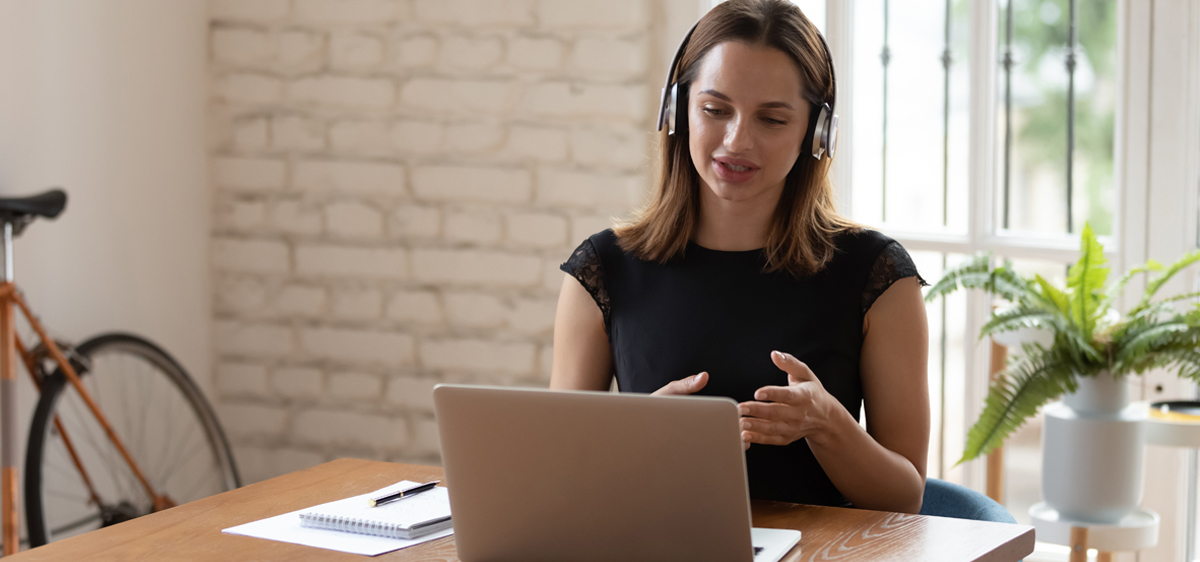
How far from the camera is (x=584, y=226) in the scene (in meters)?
2.57

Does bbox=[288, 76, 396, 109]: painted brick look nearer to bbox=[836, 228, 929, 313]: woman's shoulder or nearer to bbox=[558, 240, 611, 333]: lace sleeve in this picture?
bbox=[558, 240, 611, 333]: lace sleeve

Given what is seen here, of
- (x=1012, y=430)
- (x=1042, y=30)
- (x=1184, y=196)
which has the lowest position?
(x=1012, y=430)

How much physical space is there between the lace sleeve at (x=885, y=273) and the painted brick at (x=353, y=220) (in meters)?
1.58

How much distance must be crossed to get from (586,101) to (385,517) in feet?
5.08

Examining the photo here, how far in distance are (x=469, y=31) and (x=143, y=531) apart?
1738 millimetres

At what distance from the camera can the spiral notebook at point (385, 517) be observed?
113cm

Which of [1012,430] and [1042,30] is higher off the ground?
[1042,30]

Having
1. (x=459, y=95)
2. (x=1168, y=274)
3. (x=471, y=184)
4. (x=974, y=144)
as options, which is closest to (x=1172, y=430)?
(x=1168, y=274)

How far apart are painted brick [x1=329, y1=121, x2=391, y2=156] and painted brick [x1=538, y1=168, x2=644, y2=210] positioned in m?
0.45

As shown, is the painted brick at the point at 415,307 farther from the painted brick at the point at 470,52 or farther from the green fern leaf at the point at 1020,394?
the green fern leaf at the point at 1020,394

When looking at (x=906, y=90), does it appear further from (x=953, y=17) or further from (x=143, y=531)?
(x=143, y=531)

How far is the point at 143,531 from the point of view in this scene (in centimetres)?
116

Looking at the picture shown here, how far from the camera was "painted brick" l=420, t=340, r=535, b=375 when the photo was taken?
8.66 ft

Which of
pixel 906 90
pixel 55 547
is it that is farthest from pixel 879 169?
pixel 55 547
